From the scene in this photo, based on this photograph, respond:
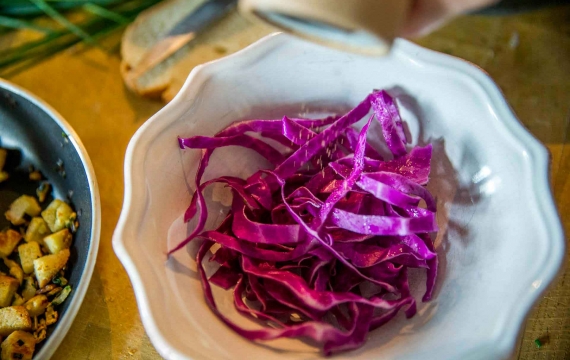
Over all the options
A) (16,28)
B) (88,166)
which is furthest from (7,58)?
(88,166)

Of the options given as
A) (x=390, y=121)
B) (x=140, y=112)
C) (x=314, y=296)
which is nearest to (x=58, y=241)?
(x=140, y=112)

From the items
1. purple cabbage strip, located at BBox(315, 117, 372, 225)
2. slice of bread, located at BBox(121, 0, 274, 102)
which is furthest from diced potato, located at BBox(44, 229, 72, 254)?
purple cabbage strip, located at BBox(315, 117, 372, 225)

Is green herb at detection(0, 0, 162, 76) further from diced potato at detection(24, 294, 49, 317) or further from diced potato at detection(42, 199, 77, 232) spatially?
diced potato at detection(24, 294, 49, 317)

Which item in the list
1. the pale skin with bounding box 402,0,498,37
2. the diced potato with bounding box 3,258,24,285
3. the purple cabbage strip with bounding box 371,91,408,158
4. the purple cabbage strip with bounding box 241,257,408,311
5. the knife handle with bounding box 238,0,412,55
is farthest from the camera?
the diced potato with bounding box 3,258,24,285

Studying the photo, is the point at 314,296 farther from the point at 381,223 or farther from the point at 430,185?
the point at 430,185

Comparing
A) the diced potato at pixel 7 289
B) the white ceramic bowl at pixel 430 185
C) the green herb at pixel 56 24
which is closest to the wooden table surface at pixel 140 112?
the green herb at pixel 56 24

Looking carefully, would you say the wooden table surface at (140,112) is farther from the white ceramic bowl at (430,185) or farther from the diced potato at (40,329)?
the white ceramic bowl at (430,185)

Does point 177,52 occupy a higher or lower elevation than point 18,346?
higher
